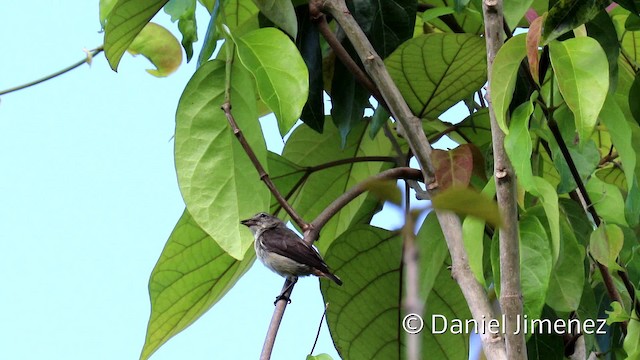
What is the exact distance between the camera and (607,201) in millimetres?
1450

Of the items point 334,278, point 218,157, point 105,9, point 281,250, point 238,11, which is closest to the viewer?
point 218,157

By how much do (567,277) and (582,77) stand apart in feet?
1.24

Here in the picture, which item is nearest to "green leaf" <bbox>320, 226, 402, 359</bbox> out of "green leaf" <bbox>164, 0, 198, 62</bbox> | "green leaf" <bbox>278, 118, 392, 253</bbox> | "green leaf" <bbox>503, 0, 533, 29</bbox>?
"green leaf" <bbox>278, 118, 392, 253</bbox>

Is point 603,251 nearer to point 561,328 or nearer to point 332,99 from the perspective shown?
point 561,328

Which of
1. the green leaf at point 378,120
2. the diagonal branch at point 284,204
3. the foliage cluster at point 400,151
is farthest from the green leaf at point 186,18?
the green leaf at point 378,120

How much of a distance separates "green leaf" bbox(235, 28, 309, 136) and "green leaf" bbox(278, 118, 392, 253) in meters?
0.38

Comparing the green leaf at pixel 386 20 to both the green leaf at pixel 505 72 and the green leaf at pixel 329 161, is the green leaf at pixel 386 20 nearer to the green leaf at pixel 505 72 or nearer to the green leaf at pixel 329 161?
the green leaf at pixel 329 161

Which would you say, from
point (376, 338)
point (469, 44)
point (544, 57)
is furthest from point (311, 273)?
point (544, 57)

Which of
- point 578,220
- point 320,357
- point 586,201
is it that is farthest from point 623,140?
point 320,357

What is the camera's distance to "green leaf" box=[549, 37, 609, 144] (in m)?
1.12

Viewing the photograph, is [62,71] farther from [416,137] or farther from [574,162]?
[574,162]

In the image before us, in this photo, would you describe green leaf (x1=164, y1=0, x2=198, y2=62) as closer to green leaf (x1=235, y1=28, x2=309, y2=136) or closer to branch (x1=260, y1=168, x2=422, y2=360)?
green leaf (x1=235, y1=28, x2=309, y2=136)

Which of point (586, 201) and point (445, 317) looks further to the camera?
point (445, 317)

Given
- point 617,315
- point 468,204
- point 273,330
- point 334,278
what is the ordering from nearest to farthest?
point 468,204
point 273,330
point 617,315
point 334,278
